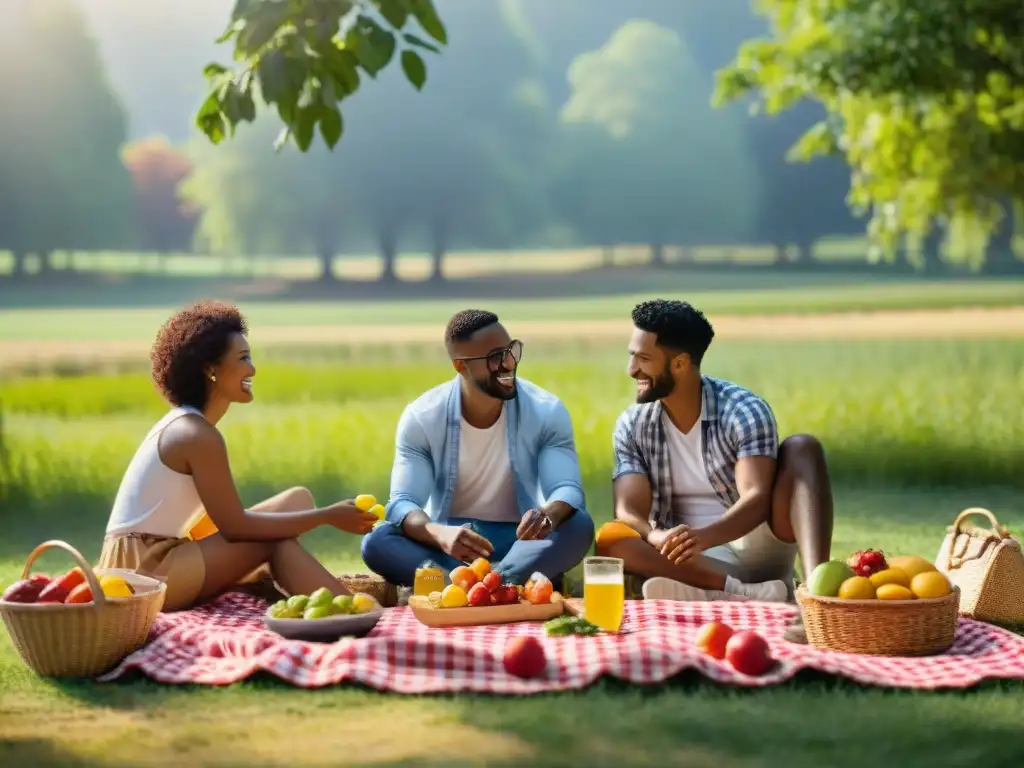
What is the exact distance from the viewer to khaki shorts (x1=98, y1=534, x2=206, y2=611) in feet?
17.2

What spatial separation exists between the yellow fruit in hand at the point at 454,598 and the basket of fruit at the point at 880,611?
43.8 inches

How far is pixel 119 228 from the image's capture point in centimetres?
2069

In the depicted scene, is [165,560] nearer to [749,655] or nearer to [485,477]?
[485,477]

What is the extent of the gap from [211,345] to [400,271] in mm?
15533

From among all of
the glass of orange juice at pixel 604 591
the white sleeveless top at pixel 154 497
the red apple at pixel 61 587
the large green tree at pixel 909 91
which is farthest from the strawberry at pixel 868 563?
the large green tree at pixel 909 91

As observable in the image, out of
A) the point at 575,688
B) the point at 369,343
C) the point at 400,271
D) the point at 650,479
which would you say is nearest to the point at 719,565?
the point at 650,479

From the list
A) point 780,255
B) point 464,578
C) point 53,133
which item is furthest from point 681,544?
point 53,133

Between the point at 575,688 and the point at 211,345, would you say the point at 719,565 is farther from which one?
the point at 211,345

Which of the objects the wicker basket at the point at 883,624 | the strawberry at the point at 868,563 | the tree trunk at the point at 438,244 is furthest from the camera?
the tree trunk at the point at 438,244

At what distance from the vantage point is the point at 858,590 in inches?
184

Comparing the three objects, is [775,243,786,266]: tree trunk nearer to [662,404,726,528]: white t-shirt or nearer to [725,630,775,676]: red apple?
[662,404,726,528]: white t-shirt

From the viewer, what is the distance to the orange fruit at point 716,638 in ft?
15.1

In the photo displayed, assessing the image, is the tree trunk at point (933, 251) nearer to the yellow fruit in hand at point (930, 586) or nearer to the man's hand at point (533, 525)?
the man's hand at point (533, 525)

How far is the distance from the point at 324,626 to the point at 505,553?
124 cm
